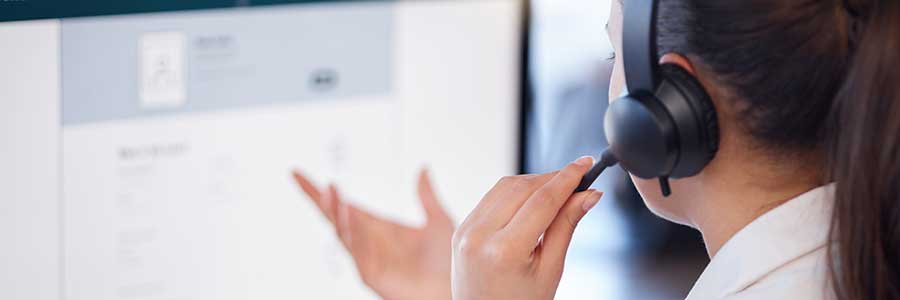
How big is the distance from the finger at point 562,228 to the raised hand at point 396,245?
28cm

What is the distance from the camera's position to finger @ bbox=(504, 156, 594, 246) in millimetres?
753

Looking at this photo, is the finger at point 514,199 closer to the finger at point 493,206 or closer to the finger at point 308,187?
the finger at point 493,206

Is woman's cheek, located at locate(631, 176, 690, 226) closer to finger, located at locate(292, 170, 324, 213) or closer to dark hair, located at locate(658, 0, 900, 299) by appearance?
dark hair, located at locate(658, 0, 900, 299)

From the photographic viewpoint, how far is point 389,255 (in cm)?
105

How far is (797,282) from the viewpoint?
2.34 feet

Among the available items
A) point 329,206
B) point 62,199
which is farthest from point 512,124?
point 62,199

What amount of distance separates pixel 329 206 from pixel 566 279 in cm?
46

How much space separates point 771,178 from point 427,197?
1.41 feet

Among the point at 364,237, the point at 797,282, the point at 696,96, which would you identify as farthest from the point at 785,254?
the point at 364,237

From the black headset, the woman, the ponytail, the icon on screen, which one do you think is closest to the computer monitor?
the icon on screen

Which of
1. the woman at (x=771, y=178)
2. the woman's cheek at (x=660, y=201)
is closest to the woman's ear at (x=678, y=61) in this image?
the woman at (x=771, y=178)

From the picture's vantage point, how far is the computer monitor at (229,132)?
32.6 inches

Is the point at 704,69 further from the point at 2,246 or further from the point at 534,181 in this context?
the point at 2,246

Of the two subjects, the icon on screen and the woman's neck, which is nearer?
the woman's neck
